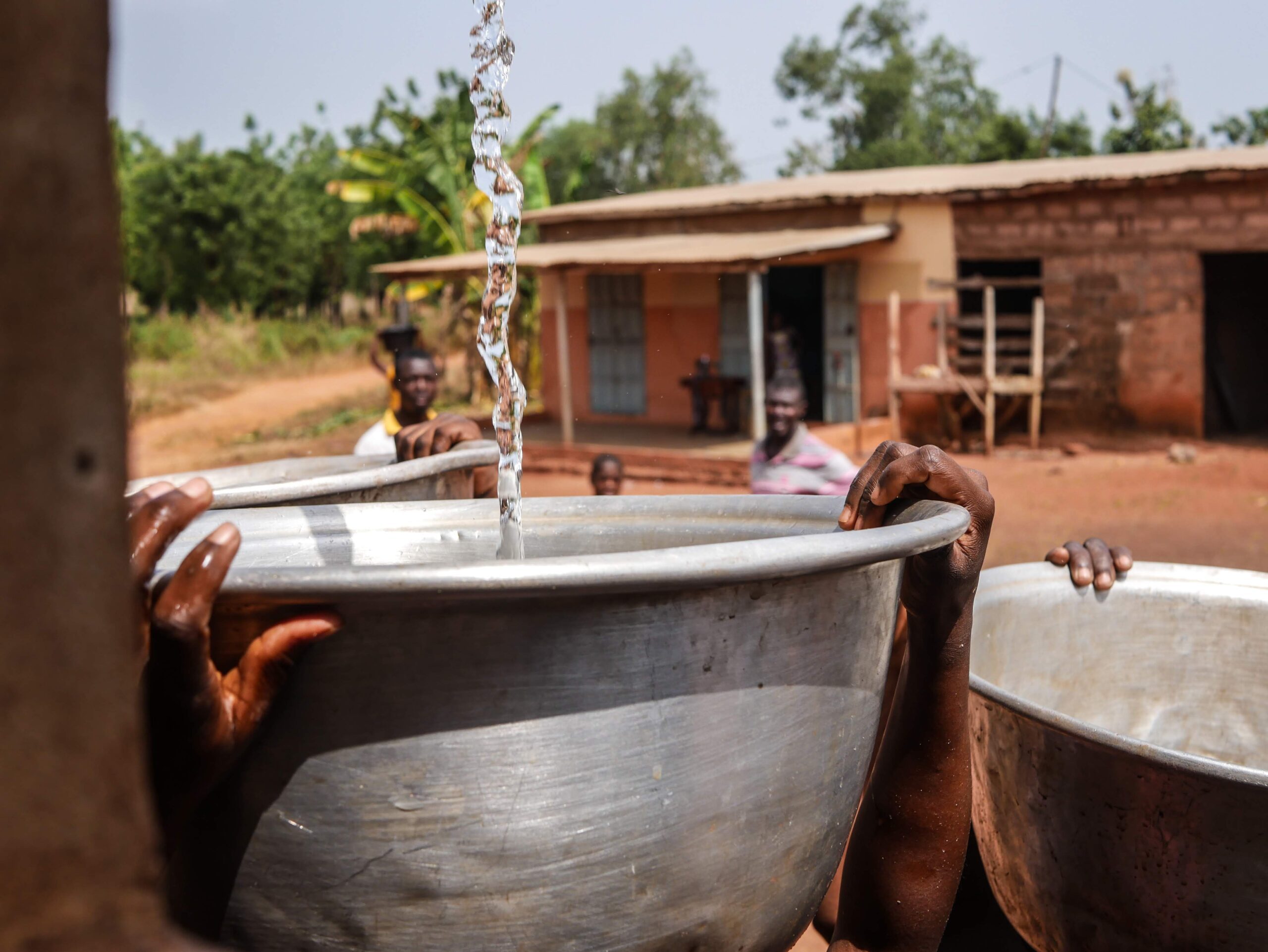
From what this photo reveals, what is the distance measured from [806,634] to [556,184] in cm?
3728

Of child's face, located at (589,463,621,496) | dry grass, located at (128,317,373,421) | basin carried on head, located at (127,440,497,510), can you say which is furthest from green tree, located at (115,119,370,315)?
basin carried on head, located at (127,440,497,510)

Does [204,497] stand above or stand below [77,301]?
below

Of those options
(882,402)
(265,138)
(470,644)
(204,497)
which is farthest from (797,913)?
(265,138)

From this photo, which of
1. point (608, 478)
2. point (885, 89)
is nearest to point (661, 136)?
point (885, 89)

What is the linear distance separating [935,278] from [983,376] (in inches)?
47.4

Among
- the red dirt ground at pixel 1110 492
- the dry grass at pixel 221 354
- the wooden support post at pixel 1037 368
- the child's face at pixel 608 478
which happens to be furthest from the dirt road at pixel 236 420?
the child's face at pixel 608 478

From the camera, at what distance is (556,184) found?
37.1 metres

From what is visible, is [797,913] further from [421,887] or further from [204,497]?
[204,497]

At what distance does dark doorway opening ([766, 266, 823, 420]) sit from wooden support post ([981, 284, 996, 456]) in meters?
3.56

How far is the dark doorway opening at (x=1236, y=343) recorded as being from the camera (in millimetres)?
13523

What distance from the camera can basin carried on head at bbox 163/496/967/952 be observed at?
92cm

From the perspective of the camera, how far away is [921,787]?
1.52m

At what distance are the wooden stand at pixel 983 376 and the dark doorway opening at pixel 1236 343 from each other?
2268 mm

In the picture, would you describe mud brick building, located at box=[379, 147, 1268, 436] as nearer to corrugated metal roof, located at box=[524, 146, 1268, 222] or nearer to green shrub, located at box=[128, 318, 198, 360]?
corrugated metal roof, located at box=[524, 146, 1268, 222]
